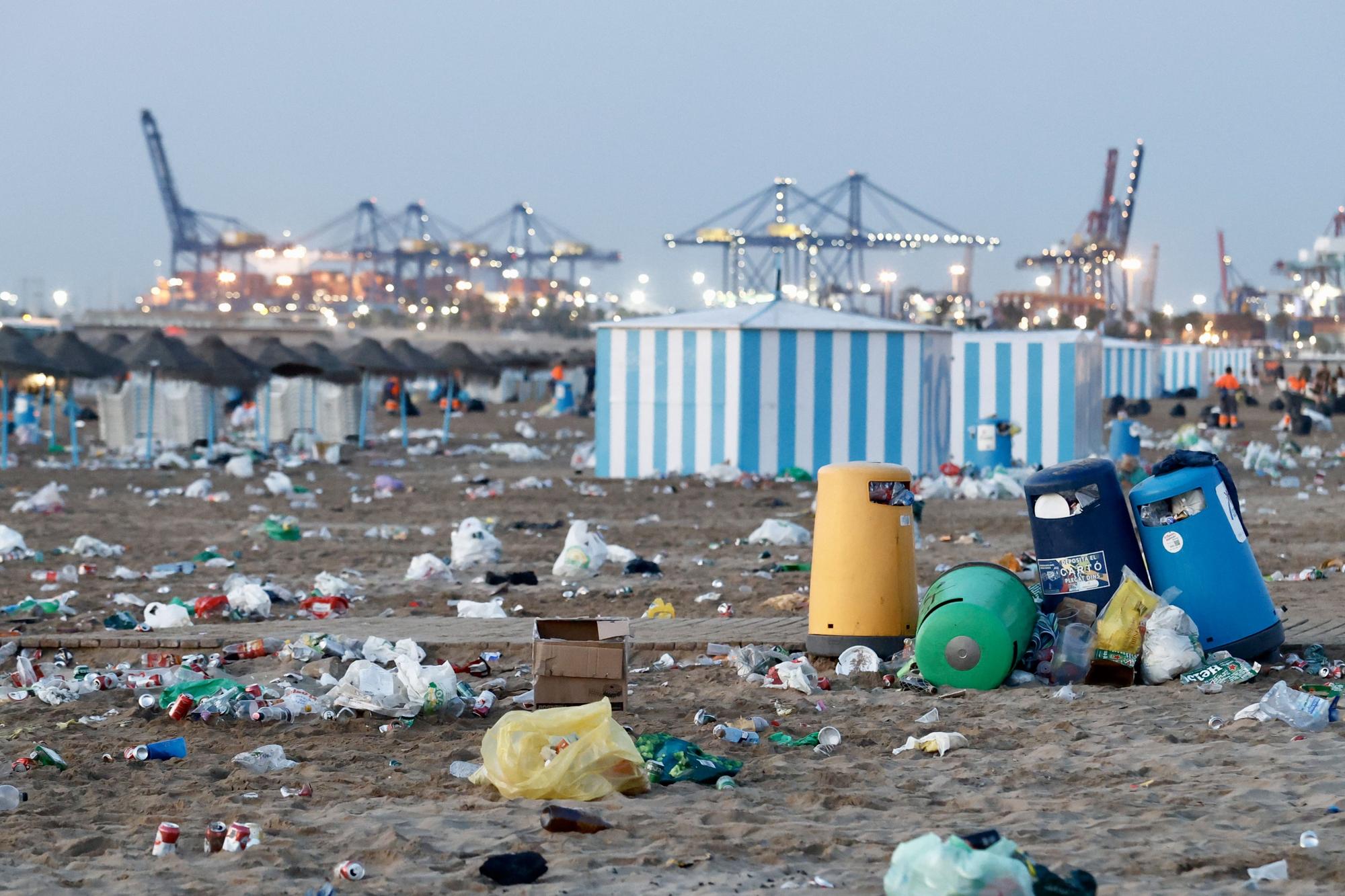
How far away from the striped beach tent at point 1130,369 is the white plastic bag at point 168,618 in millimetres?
27050

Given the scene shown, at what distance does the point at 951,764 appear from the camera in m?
4.73

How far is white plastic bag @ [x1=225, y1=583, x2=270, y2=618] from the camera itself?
27.6 ft

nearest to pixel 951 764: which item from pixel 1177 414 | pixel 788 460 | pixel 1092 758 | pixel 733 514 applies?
pixel 1092 758

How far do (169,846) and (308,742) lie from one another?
4.24 feet

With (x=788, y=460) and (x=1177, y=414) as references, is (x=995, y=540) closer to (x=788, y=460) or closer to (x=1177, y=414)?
(x=788, y=460)

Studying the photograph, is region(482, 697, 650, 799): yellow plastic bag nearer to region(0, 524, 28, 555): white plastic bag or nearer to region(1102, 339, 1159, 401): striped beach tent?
region(0, 524, 28, 555): white plastic bag

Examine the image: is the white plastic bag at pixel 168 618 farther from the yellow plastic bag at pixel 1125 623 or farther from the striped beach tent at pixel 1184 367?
the striped beach tent at pixel 1184 367

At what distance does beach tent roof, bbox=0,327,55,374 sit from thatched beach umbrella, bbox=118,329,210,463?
1.17 m

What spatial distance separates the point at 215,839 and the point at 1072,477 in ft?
11.7

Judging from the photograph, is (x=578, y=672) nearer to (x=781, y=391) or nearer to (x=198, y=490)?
(x=198, y=490)

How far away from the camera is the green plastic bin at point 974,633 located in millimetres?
5734

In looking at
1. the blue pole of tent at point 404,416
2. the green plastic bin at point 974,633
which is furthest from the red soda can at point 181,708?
the blue pole of tent at point 404,416

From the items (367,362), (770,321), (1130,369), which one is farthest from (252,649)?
(1130,369)

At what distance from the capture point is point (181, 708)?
218 inches
